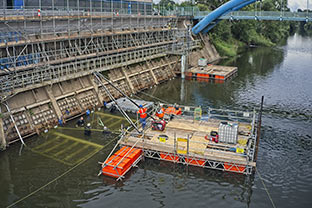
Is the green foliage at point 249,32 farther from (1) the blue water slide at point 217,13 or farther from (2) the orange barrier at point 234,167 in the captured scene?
(2) the orange barrier at point 234,167

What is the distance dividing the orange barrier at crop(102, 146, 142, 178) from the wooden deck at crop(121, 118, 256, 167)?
118cm

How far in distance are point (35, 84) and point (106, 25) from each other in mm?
23257

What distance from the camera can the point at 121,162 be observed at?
28.3m

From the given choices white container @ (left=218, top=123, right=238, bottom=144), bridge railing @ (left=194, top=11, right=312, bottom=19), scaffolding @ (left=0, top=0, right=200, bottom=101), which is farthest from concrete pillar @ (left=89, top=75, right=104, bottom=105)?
bridge railing @ (left=194, top=11, right=312, bottom=19)

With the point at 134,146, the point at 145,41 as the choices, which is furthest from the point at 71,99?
the point at 145,41

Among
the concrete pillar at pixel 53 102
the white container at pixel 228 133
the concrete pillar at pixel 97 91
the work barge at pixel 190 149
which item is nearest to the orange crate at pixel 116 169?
the work barge at pixel 190 149

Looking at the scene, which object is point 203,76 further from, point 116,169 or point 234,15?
point 116,169

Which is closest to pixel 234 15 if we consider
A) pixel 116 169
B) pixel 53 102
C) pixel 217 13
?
pixel 217 13

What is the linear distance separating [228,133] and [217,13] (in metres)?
55.9

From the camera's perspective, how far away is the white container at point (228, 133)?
101ft

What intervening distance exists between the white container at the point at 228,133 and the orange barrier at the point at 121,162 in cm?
797

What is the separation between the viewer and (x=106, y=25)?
56562 mm

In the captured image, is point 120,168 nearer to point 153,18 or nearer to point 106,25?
point 106,25

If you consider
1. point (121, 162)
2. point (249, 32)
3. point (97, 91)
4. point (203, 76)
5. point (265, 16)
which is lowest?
point (121, 162)
